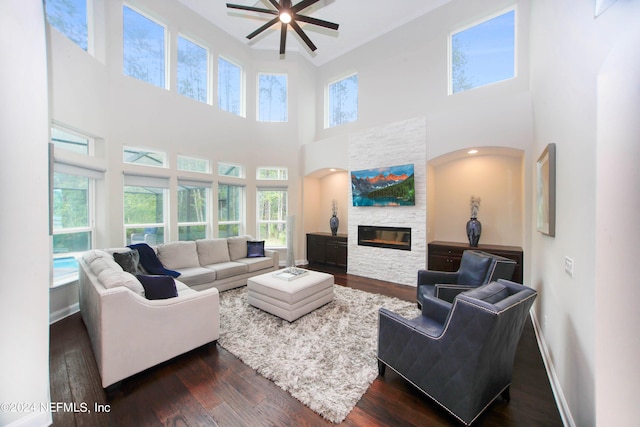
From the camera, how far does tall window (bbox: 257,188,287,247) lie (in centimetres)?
639

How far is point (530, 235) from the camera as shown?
3.79m

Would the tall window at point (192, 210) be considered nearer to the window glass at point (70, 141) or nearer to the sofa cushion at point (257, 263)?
the sofa cushion at point (257, 263)

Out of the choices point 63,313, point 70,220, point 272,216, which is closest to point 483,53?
point 272,216

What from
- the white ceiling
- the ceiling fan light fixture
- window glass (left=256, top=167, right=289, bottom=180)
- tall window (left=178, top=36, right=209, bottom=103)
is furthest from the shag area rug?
the white ceiling

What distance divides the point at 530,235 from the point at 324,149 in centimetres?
442

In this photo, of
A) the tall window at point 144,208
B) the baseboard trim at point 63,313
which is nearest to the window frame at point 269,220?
the tall window at point 144,208

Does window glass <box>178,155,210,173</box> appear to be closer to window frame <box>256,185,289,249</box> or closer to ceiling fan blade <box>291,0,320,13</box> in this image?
window frame <box>256,185,289,249</box>

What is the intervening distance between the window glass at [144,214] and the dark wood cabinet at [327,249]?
3.42m

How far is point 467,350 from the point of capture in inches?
57.8

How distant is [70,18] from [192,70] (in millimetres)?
2053

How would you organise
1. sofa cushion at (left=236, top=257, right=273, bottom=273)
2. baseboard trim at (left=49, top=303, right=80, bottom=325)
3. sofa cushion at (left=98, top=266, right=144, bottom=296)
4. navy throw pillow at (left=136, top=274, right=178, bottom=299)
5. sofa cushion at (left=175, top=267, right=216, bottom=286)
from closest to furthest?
sofa cushion at (left=98, top=266, right=144, bottom=296), navy throw pillow at (left=136, top=274, right=178, bottom=299), baseboard trim at (left=49, top=303, right=80, bottom=325), sofa cushion at (left=175, top=267, right=216, bottom=286), sofa cushion at (left=236, top=257, right=273, bottom=273)

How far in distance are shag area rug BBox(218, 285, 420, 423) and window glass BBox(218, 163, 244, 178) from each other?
3.17 meters

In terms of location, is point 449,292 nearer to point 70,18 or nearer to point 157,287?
point 157,287

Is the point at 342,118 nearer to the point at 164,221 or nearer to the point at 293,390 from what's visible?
the point at 164,221
